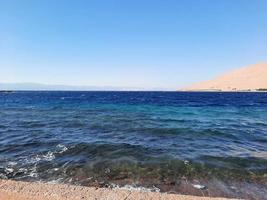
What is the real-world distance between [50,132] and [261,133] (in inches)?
595

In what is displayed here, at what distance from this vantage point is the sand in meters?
6.85

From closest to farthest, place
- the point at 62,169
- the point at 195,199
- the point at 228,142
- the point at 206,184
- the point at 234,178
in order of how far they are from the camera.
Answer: the point at 195,199 < the point at 206,184 < the point at 234,178 < the point at 62,169 < the point at 228,142

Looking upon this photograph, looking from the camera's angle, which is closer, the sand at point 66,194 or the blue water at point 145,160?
the sand at point 66,194

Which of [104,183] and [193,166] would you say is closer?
[104,183]

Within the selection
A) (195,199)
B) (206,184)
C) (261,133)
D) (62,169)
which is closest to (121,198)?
(195,199)

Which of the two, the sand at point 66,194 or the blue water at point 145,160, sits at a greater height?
the sand at point 66,194

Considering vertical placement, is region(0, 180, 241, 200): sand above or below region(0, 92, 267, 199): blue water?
above

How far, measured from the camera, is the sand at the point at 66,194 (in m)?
6.85

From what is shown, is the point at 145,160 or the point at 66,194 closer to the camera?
Answer: the point at 66,194

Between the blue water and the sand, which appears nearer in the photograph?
the sand

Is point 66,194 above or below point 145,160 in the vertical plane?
above

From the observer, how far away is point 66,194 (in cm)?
705

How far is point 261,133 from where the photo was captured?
65.2 ft

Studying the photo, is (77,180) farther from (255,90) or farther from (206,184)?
(255,90)
